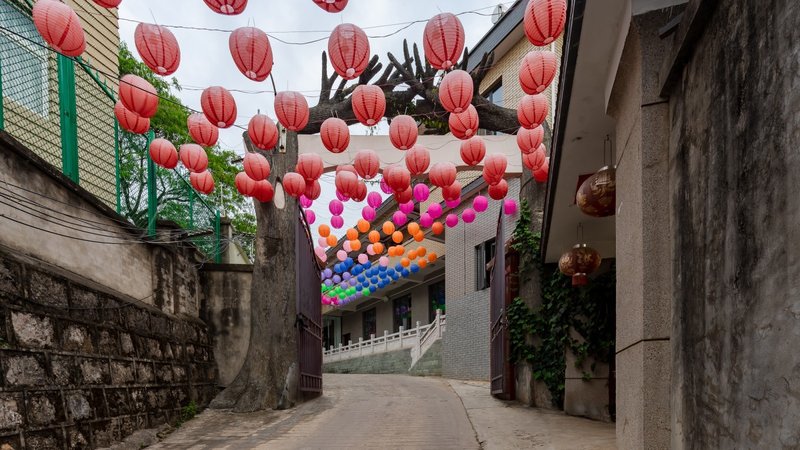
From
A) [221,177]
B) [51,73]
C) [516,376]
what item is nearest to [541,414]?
[516,376]

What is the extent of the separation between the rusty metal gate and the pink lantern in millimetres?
1452

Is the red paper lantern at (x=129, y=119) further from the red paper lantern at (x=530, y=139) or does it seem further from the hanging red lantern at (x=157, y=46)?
the red paper lantern at (x=530, y=139)

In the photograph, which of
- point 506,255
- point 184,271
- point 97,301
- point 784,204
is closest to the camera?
point 784,204

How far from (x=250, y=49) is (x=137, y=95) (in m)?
1.61

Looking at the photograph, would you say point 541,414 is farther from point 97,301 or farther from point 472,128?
point 97,301

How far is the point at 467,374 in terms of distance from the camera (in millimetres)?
15422

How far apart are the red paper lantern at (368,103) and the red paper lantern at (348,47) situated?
2.41 feet

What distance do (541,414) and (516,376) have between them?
1339 millimetres

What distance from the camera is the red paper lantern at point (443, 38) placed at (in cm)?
627

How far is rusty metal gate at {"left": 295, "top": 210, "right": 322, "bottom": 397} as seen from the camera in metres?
9.24

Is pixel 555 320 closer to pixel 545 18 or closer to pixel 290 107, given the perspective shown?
pixel 545 18

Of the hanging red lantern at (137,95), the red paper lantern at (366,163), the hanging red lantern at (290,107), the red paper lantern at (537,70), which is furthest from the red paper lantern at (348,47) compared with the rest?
the red paper lantern at (366,163)

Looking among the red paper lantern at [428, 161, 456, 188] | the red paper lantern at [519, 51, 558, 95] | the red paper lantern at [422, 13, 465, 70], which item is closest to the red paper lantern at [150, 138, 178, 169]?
the red paper lantern at [422, 13, 465, 70]

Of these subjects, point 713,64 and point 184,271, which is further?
point 184,271
